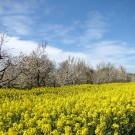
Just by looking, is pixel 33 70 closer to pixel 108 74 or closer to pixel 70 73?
pixel 70 73

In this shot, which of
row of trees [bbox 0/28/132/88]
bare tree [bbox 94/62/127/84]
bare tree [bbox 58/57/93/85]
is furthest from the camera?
bare tree [bbox 94/62/127/84]

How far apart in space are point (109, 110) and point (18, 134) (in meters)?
3.48

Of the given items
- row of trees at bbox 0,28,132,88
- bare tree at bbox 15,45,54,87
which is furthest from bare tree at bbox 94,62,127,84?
bare tree at bbox 15,45,54,87

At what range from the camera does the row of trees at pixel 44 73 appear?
37.2 m

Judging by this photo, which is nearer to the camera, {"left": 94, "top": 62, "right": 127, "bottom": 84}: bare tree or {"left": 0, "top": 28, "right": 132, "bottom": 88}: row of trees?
{"left": 0, "top": 28, "right": 132, "bottom": 88}: row of trees

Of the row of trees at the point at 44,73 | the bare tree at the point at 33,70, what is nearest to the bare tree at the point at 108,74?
the row of trees at the point at 44,73

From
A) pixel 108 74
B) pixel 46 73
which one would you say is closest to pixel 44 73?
pixel 46 73

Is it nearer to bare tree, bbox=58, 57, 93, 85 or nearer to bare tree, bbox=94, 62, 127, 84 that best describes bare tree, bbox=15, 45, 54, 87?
bare tree, bbox=58, 57, 93, 85

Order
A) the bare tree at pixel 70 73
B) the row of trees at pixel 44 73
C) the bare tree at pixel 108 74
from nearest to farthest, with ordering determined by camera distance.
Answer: the row of trees at pixel 44 73 → the bare tree at pixel 70 73 → the bare tree at pixel 108 74

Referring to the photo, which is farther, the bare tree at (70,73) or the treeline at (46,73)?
the bare tree at (70,73)

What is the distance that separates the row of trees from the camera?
3719cm

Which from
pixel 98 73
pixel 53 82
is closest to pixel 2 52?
pixel 53 82

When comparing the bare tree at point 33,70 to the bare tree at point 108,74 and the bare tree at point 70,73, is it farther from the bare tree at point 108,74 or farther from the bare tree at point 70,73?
the bare tree at point 108,74

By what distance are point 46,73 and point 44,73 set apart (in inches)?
27.6
